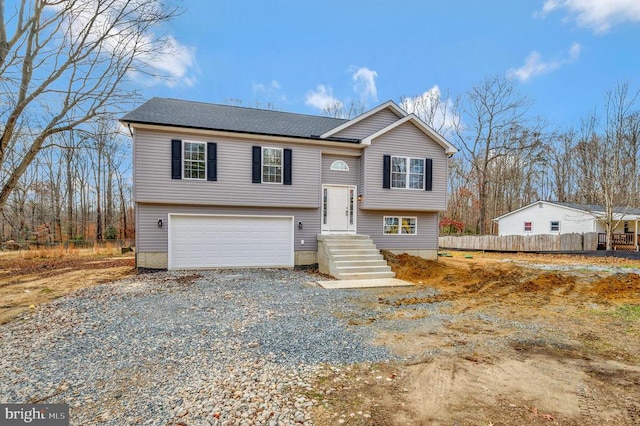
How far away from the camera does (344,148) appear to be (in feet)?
38.8

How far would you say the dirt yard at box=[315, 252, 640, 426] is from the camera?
2592 millimetres

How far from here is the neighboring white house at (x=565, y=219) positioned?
21391 mm

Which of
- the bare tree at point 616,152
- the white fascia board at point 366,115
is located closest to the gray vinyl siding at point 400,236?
the white fascia board at point 366,115

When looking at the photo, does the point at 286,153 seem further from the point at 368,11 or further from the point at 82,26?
the point at 368,11

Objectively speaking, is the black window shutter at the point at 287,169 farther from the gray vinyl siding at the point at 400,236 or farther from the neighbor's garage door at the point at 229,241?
the gray vinyl siding at the point at 400,236

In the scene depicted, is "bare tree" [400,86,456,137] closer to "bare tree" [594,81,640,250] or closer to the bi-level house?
"bare tree" [594,81,640,250]

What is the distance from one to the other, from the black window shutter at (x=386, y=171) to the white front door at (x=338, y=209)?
3.97 feet

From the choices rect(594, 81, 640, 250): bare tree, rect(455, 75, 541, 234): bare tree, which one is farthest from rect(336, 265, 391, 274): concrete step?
rect(455, 75, 541, 234): bare tree

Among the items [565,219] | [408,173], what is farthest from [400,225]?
[565,219]

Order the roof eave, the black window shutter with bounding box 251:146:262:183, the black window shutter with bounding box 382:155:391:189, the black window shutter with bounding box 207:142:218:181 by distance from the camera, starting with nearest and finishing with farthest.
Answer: the roof eave → the black window shutter with bounding box 207:142:218:181 → the black window shutter with bounding box 251:146:262:183 → the black window shutter with bounding box 382:155:391:189

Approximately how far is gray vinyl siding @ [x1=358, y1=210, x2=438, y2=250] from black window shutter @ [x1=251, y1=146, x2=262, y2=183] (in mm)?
4145

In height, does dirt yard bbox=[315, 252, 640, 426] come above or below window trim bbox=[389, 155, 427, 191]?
below

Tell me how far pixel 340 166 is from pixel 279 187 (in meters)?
2.62

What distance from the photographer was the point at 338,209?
11938 millimetres
